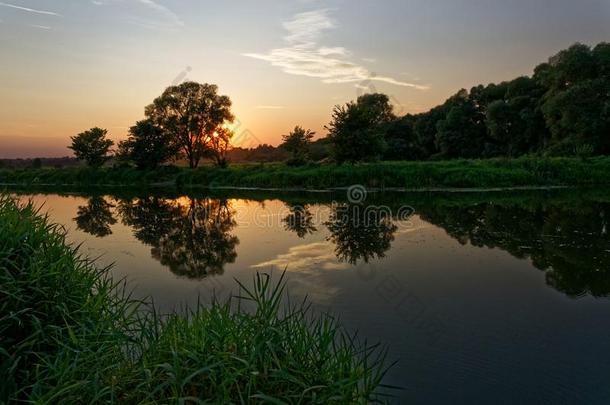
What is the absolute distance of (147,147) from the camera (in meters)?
70.7

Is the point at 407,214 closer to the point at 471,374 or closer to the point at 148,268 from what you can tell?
the point at 148,268

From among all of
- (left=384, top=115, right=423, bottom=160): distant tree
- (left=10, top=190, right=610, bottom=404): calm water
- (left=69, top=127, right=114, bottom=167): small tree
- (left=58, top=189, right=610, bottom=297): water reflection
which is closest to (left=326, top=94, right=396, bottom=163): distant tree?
(left=58, top=189, right=610, bottom=297): water reflection

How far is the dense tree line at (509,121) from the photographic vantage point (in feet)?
152

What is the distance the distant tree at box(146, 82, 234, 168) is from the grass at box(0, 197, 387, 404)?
68052 millimetres

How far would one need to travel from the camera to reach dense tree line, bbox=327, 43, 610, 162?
46.4m

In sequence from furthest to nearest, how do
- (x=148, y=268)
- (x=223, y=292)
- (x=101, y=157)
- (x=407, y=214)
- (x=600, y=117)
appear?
(x=101, y=157), (x=600, y=117), (x=407, y=214), (x=148, y=268), (x=223, y=292)

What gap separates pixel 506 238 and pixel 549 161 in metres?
29.7

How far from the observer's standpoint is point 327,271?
13688 millimetres

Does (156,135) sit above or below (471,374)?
above

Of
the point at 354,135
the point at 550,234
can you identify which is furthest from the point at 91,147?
the point at 550,234

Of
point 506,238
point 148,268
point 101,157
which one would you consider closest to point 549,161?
point 506,238

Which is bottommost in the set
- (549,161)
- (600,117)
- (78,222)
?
(78,222)

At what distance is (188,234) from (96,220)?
951cm

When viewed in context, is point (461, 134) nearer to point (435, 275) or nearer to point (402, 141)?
point (402, 141)
